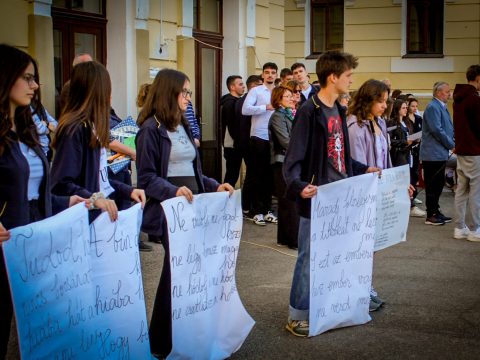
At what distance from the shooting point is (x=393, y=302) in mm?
6395

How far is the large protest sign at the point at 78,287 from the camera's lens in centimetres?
350

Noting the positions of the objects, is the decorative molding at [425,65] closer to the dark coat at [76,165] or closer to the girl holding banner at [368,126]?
the girl holding banner at [368,126]

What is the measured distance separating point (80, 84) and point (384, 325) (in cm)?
286

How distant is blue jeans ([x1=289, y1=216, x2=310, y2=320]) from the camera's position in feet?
17.6

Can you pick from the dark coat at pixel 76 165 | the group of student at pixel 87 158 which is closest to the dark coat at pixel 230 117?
the group of student at pixel 87 158

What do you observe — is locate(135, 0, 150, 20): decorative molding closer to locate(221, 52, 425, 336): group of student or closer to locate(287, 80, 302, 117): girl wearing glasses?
locate(287, 80, 302, 117): girl wearing glasses

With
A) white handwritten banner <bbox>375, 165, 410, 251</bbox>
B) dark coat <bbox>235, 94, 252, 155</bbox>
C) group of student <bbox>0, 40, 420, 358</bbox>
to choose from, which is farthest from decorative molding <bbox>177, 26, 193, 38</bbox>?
white handwritten banner <bbox>375, 165, 410, 251</bbox>

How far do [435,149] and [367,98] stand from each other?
4.60 metres

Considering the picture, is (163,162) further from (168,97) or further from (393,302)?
(393,302)

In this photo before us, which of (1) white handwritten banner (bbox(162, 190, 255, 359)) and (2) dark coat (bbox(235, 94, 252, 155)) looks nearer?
(1) white handwritten banner (bbox(162, 190, 255, 359))

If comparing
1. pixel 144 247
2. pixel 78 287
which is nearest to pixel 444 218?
pixel 144 247

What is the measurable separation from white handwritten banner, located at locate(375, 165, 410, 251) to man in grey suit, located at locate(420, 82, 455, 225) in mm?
4374

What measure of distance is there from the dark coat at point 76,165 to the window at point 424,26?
16.0 m

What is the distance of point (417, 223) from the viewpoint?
10.8 meters
